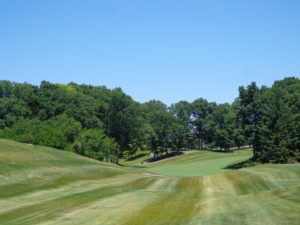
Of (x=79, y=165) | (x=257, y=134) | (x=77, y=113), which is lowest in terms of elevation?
(x=79, y=165)

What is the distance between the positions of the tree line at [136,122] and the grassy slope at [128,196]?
31.2m

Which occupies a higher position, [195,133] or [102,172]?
[195,133]

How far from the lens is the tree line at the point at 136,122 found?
256 feet

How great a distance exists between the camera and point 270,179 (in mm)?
34750

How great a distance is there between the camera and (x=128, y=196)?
26859 millimetres

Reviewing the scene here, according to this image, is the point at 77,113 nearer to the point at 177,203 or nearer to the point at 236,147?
the point at 236,147

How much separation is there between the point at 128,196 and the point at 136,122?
85.3 metres

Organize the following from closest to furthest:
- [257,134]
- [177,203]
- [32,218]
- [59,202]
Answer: [32,218], [177,203], [59,202], [257,134]

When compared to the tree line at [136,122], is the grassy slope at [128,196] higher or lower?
lower

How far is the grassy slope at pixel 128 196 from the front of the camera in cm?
1780

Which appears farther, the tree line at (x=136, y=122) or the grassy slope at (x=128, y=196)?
the tree line at (x=136, y=122)

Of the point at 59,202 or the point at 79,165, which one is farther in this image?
A: the point at 79,165

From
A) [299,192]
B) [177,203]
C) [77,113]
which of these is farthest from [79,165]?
[77,113]

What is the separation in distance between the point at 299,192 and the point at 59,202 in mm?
13328
